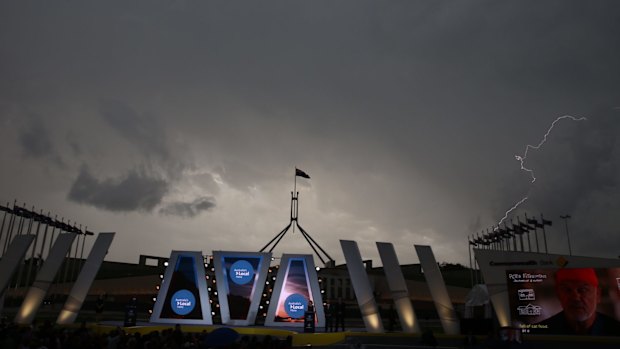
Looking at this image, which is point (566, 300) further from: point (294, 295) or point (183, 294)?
point (183, 294)

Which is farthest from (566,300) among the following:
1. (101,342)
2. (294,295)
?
(101,342)

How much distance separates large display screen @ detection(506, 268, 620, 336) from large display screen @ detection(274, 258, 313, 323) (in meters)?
11.6

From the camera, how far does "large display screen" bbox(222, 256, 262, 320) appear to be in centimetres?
2820

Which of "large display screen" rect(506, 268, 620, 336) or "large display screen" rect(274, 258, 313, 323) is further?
"large display screen" rect(274, 258, 313, 323)

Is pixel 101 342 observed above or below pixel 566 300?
below

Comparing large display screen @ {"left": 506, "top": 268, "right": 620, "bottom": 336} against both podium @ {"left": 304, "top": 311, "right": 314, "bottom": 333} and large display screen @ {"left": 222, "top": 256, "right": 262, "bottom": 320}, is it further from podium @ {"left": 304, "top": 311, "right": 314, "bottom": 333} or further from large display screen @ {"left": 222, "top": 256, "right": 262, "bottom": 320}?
large display screen @ {"left": 222, "top": 256, "right": 262, "bottom": 320}

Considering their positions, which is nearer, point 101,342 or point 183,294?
point 101,342

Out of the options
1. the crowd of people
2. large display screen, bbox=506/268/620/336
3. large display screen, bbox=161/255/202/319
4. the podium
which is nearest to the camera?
the crowd of people

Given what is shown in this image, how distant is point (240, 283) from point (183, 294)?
11.7ft

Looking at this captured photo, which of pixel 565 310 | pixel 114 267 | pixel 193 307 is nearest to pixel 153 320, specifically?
pixel 193 307

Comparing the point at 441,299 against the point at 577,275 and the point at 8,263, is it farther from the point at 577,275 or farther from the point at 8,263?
A: the point at 8,263

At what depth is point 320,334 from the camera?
23.0 metres

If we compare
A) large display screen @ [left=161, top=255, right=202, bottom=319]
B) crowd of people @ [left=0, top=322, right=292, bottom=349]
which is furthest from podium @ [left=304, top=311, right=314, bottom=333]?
crowd of people @ [left=0, top=322, right=292, bottom=349]

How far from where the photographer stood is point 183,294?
92.9 feet
